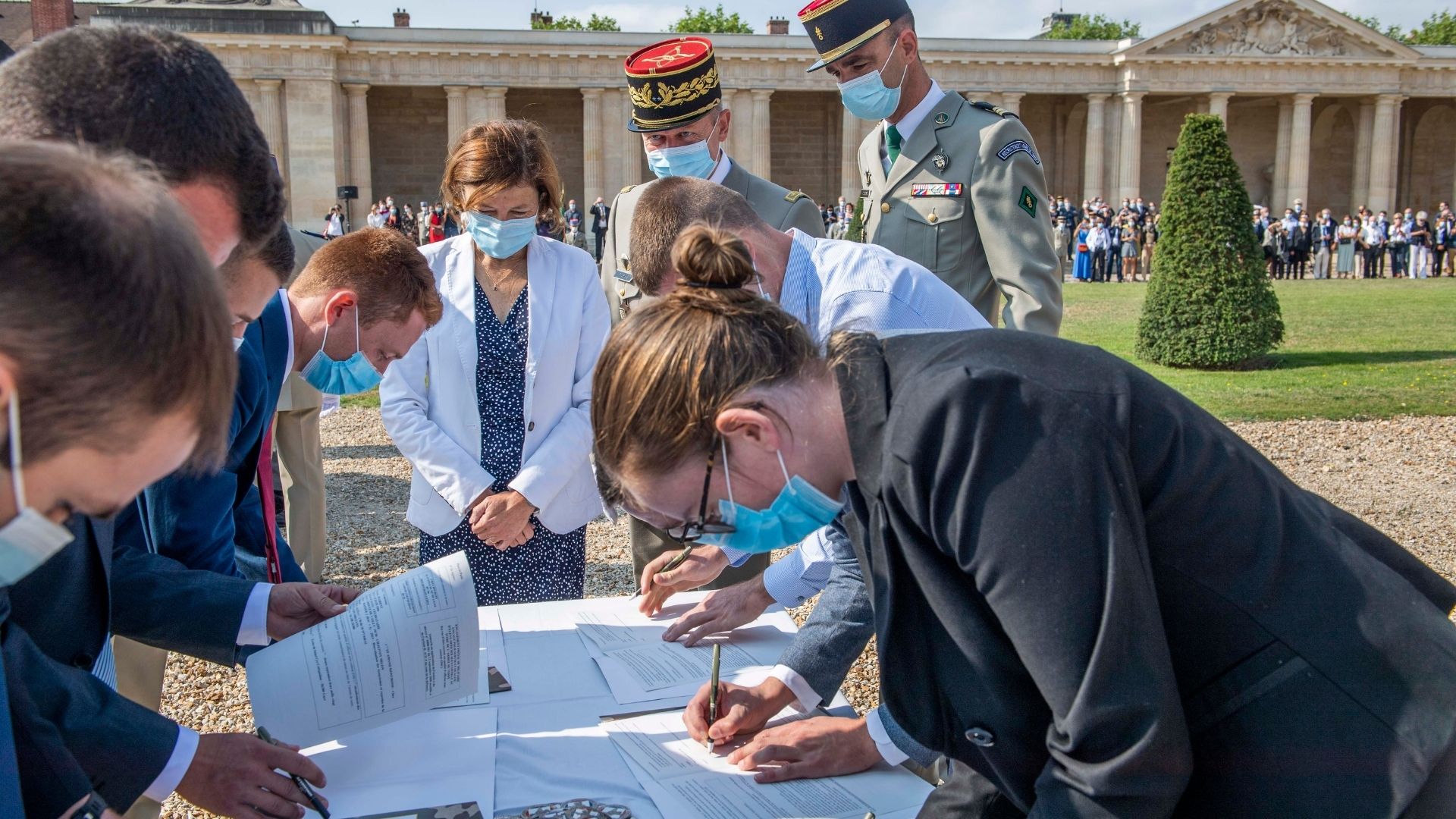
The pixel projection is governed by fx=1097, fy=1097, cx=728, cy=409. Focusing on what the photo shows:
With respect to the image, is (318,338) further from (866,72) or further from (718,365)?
(866,72)

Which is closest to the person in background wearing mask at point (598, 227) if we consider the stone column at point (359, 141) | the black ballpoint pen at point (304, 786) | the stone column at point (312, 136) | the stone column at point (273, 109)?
the stone column at point (312, 136)

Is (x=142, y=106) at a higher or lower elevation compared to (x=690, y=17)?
lower

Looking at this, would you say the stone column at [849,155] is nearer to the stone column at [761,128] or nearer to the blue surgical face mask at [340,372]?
the stone column at [761,128]

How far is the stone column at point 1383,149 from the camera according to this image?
4062 centimetres

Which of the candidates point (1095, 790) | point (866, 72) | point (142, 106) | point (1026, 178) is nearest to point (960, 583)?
point (1095, 790)

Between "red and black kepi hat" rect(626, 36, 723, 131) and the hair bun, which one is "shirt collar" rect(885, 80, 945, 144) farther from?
the hair bun

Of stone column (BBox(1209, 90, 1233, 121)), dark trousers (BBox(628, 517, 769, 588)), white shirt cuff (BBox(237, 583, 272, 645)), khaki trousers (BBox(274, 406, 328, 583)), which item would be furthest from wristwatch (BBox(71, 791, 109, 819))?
stone column (BBox(1209, 90, 1233, 121))

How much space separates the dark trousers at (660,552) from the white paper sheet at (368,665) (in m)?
1.78

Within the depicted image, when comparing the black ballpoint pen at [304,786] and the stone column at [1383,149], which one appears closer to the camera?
the black ballpoint pen at [304,786]

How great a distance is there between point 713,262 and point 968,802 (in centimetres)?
90

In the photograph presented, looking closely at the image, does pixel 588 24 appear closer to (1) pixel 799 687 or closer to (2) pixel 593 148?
(2) pixel 593 148

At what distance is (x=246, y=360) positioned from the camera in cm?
254

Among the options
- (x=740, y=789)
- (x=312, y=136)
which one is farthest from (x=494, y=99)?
(x=740, y=789)

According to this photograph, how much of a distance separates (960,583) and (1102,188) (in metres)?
41.5
